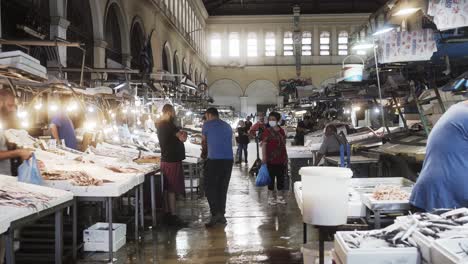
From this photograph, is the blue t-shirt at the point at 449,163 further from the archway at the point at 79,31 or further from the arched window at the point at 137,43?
the arched window at the point at 137,43

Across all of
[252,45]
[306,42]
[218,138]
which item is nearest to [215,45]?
[252,45]

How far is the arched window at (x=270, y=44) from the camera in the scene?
147 feet

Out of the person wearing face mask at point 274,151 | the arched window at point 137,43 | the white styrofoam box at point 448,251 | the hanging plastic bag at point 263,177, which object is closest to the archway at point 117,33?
the arched window at point 137,43

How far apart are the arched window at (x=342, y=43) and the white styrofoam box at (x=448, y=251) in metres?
43.3

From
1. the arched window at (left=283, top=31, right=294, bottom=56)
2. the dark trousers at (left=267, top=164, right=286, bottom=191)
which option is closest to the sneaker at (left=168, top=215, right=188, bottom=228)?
the dark trousers at (left=267, top=164, right=286, bottom=191)

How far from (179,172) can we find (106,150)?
5.79ft

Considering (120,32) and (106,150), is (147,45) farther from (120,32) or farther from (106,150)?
(106,150)

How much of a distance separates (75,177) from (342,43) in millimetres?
41097

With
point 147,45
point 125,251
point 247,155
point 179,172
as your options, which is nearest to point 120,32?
point 147,45

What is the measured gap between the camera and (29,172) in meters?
5.86

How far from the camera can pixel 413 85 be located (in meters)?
9.62

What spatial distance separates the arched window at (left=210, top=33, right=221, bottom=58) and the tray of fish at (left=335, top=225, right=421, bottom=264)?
4212cm

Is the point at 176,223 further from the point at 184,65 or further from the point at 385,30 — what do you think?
the point at 184,65

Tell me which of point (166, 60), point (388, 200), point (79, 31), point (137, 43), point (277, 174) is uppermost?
point (166, 60)
